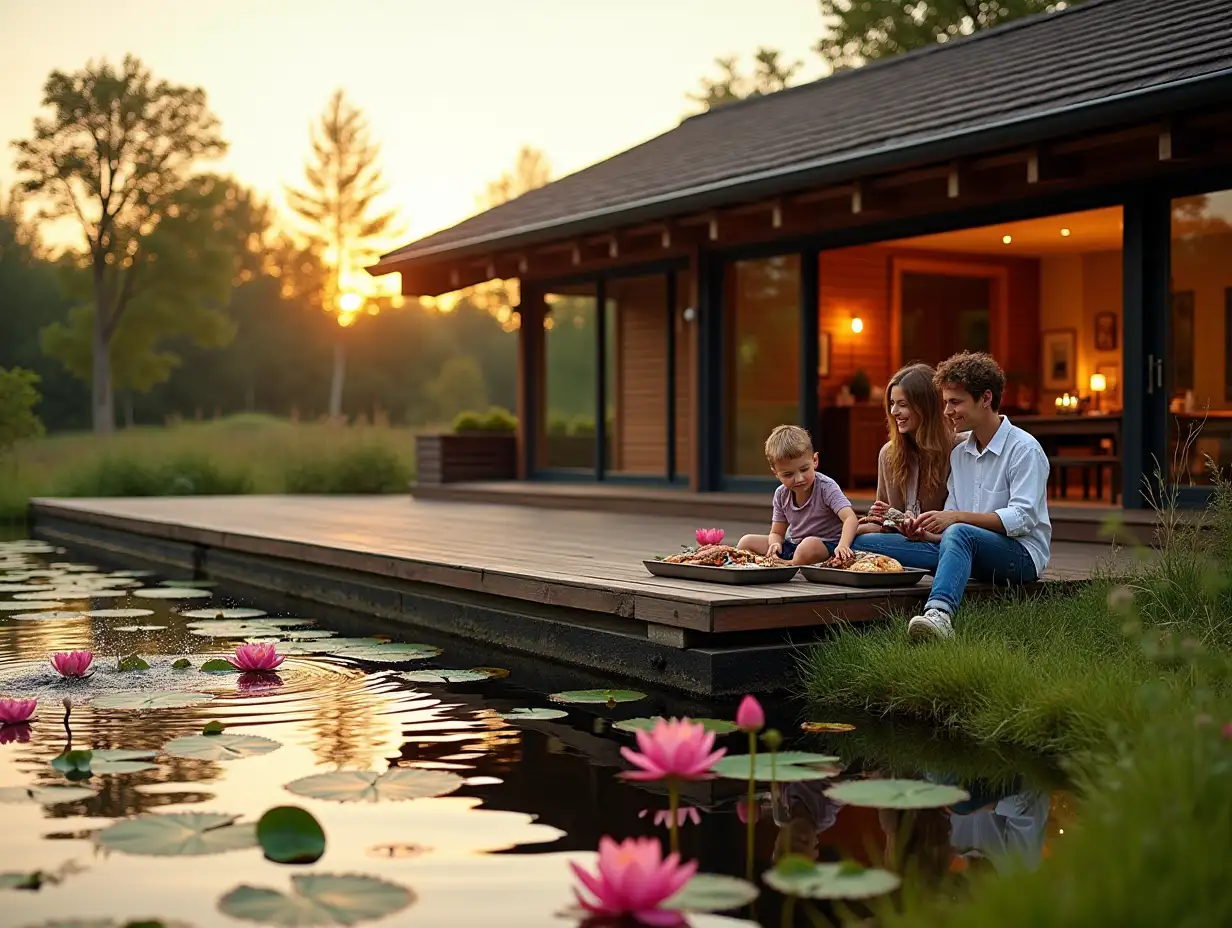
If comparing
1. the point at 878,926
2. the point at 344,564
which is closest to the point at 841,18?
the point at 344,564

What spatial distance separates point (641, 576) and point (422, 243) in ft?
26.5

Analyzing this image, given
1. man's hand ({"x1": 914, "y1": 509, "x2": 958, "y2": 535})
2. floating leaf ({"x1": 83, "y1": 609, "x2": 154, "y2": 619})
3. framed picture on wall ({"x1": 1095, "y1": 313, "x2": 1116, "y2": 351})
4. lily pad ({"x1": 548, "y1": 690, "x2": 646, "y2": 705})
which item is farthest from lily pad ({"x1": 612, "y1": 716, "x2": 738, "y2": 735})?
framed picture on wall ({"x1": 1095, "y1": 313, "x2": 1116, "y2": 351})

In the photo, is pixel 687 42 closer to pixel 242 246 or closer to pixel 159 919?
pixel 242 246

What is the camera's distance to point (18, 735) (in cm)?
371

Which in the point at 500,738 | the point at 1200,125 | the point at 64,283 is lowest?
the point at 500,738

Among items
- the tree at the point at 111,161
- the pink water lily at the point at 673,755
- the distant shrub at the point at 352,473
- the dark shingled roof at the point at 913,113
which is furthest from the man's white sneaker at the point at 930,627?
the tree at the point at 111,161

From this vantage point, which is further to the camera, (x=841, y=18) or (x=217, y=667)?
(x=841, y=18)

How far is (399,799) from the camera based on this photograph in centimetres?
296

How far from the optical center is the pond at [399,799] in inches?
92.1

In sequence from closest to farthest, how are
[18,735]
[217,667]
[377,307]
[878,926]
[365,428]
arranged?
[878,926]
[18,735]
[217,667]
[365,428]
[377,307]

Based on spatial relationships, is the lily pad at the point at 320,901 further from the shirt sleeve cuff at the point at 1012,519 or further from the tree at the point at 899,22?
the tree at the point at 899,22

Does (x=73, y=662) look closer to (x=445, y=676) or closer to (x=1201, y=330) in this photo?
(x=445, y=676)

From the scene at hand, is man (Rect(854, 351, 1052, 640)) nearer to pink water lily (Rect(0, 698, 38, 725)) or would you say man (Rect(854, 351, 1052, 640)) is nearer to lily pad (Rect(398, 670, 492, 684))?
lily pad (Rect(398, 670, 492, 684))

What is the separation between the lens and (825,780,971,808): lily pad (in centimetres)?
287
